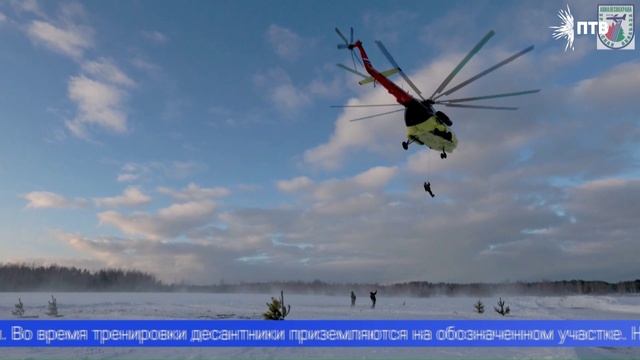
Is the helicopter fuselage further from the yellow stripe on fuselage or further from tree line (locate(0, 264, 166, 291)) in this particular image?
tree line (locate(0, 264, 166, 291))

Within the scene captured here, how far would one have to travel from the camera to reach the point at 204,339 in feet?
51.3

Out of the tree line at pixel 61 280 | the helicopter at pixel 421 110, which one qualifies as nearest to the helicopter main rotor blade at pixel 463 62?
the helicopter at pixel 421 110

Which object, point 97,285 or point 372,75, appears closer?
point 372,75

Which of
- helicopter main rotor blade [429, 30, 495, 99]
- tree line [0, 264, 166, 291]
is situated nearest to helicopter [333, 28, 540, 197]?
helicopter main rotor blade [429, 30, 495, 99]

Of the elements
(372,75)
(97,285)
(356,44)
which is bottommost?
(97,285)

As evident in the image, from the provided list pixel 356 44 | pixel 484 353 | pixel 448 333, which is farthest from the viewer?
pixel 356 44

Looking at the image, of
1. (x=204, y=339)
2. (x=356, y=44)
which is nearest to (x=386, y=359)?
(x=204, y=339)

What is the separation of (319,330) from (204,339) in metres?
4.07

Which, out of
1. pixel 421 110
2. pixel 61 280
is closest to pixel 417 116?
pixel 421 110

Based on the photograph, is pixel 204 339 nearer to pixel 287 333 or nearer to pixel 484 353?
pixel 287 333
